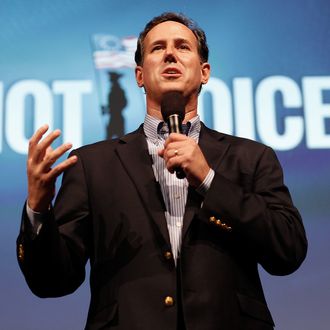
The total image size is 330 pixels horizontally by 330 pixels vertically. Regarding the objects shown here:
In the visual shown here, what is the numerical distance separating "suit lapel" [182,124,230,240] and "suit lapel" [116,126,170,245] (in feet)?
0.23

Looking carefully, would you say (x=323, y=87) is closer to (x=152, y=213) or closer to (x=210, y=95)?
(x=210, y=95)

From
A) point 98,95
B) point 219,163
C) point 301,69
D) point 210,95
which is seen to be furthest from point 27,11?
point 219,163

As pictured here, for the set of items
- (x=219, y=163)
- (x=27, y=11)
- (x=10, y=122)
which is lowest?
(x=219, y=163)

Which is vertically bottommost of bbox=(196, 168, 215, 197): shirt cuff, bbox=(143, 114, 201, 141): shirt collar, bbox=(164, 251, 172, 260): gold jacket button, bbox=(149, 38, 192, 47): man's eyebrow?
bbox=(164, 251, 172, 260): gold jacket button

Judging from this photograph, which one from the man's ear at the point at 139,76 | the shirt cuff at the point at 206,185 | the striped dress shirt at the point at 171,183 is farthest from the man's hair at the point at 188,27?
the shirt cuff at the point at 206,185

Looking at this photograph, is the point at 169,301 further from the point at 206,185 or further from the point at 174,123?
the point at 174,123

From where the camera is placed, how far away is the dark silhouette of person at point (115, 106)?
2.83 m

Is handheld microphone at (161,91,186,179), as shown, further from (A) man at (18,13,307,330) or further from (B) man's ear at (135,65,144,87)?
(B) man's ear at (135,65,144,87)

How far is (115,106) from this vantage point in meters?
2.85

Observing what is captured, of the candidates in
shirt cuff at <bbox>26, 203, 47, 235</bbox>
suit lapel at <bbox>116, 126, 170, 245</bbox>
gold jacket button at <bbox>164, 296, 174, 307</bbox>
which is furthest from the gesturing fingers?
gold jacket button at <bbox>164, 296, 174, 307</bbox>

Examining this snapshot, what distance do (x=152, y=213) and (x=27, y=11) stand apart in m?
1.73

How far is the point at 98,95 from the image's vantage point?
287cm

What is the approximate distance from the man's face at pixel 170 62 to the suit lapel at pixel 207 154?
0.51 feet

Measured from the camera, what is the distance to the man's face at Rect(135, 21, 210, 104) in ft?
6.37
